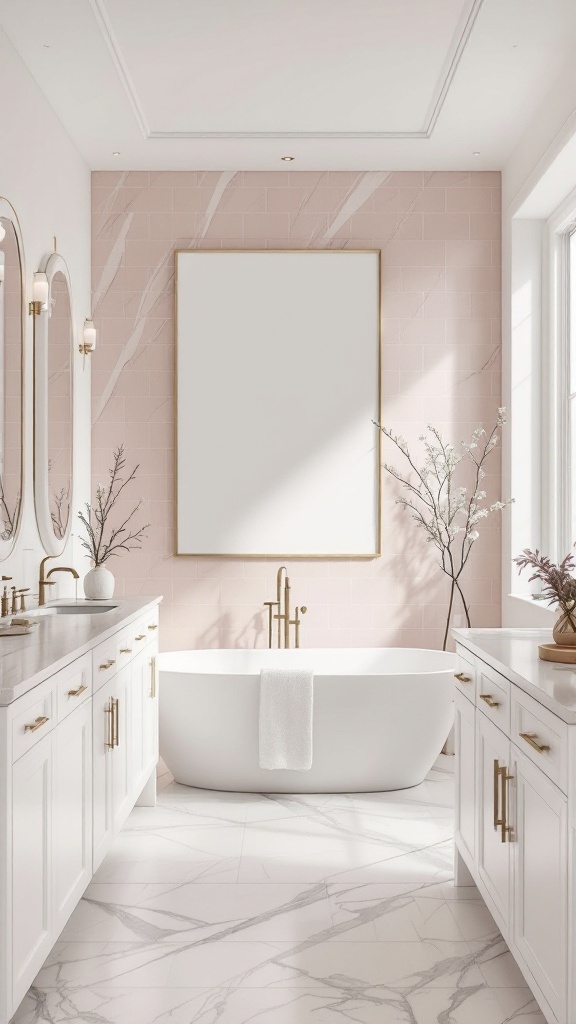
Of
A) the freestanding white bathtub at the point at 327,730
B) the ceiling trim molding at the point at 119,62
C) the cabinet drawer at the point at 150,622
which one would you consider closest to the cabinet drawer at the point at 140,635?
the cabinet drawer at the point at 150,622

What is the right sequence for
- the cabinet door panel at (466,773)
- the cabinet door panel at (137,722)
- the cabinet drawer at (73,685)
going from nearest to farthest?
the cabinet drawer at (73,685) → the cabinet door panel at (466,773) → the cabinet door panel at (137,722)

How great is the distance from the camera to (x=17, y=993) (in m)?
1.93

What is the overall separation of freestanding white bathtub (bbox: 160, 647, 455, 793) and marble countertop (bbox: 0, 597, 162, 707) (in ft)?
1.87

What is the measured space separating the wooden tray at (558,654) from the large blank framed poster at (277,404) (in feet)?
8.20

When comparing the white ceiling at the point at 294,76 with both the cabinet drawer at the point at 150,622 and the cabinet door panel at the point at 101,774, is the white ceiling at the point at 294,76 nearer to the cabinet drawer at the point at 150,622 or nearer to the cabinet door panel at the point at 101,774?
the cabinet drawer at the point at 150,622

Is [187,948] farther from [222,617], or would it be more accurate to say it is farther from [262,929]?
[222,617]

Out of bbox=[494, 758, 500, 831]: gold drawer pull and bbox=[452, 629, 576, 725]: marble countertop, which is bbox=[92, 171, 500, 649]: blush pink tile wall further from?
bbox=[494, 758, 500, 831]: gold drawer pull

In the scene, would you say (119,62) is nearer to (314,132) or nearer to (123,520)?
(314,132)

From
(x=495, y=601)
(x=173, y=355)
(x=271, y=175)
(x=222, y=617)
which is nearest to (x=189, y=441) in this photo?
(x=173, y=355)

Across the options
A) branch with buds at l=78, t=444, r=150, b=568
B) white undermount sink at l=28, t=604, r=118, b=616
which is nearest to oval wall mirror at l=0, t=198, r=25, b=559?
white undermount sink at l=28, t=604, r=118, b=616

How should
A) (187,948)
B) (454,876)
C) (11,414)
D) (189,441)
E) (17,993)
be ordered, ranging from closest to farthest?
1. (17,993)
2. (187,948)
3. (454,876)
4. (11,414)
5. (189,441)

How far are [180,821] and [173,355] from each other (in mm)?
2393

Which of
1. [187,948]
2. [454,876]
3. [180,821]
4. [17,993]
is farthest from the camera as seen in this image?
[180,821]

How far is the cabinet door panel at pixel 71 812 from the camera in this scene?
7.50 ft
